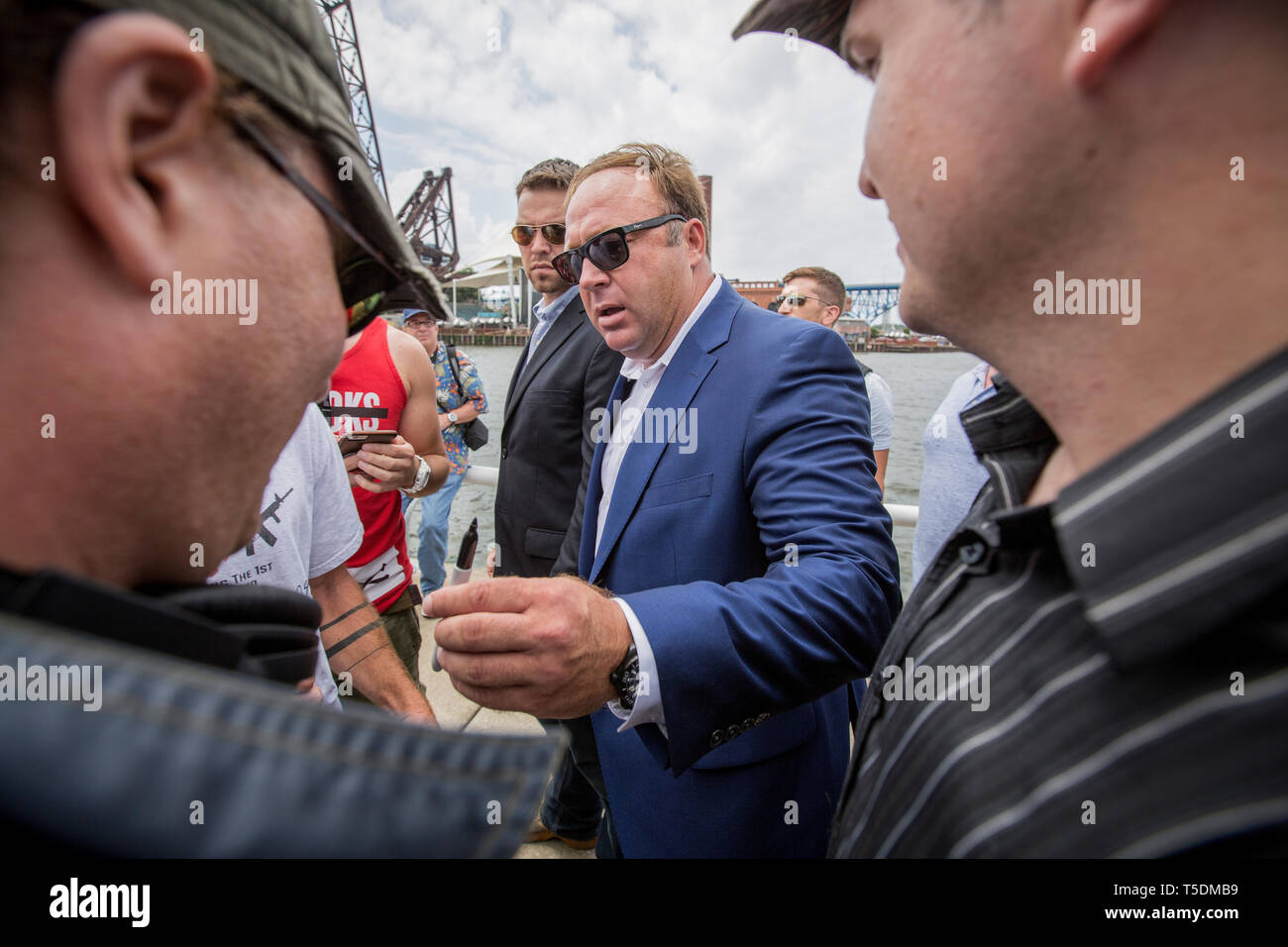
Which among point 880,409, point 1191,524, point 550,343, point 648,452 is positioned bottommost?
point 1191,524

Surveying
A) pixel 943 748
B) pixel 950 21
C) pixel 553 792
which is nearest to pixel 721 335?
pixel 950 21

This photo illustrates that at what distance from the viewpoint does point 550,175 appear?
3850mm

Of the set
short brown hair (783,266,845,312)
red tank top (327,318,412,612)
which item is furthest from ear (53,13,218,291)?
short brown hair (783,266,845,312)

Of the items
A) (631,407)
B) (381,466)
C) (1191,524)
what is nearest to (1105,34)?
(1191,524)

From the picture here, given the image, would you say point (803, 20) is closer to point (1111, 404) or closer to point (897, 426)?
point (1111, 404)

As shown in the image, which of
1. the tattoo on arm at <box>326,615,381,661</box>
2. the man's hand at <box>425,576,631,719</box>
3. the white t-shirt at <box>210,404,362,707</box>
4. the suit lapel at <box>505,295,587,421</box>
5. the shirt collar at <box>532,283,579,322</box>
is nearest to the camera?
the man's hand at <box>425,576,631,719</box>

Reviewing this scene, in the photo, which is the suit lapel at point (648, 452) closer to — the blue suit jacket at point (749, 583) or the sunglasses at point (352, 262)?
the blue suit jacket at point (749, 583)

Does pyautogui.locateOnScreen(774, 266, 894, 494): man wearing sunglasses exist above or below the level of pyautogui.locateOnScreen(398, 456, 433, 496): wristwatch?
above

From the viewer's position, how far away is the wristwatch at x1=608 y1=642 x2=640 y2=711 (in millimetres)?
1205

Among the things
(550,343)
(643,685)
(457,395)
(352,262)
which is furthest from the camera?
(457,395)

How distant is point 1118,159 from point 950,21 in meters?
0.32

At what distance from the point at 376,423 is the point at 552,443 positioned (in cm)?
102

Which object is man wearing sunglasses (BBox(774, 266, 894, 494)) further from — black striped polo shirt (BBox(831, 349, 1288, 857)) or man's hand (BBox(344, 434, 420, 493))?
black striped polo shirt (BBox(831, 349, 1288, 857))
